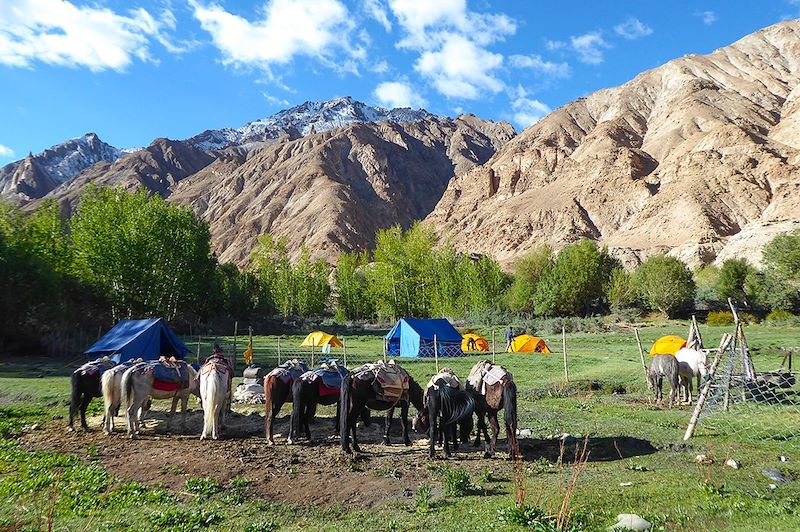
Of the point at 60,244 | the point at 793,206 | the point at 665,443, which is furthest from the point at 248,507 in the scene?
the point at 793,206

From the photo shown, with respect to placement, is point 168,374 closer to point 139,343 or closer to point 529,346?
point 139,343

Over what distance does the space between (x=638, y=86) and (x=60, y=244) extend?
16908 cm

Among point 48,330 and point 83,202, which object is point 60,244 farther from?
point 48,330

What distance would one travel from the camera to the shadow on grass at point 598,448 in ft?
30.6

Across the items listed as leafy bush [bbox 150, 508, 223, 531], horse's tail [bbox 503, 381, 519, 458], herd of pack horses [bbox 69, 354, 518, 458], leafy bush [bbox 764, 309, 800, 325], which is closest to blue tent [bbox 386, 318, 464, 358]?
herd of pack horses [bbox 69, 354, 518, 458]

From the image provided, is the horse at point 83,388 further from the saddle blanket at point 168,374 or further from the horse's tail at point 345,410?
the horse's tail at point 345,410

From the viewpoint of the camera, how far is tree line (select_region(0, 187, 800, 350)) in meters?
36.4

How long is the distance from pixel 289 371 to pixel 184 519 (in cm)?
567

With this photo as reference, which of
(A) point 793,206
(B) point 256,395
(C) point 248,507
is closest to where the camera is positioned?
(C) point 248,507

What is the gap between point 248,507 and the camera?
698 cm

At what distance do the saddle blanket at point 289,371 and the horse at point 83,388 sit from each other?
4522mm

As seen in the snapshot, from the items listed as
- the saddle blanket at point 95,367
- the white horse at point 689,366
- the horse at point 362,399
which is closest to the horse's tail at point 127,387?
the saddle blanket at point 95,367

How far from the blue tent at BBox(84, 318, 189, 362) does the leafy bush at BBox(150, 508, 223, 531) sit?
16.6 metres

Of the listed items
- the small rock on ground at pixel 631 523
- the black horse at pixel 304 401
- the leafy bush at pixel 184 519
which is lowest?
the leafy bush at pixel 184 519
